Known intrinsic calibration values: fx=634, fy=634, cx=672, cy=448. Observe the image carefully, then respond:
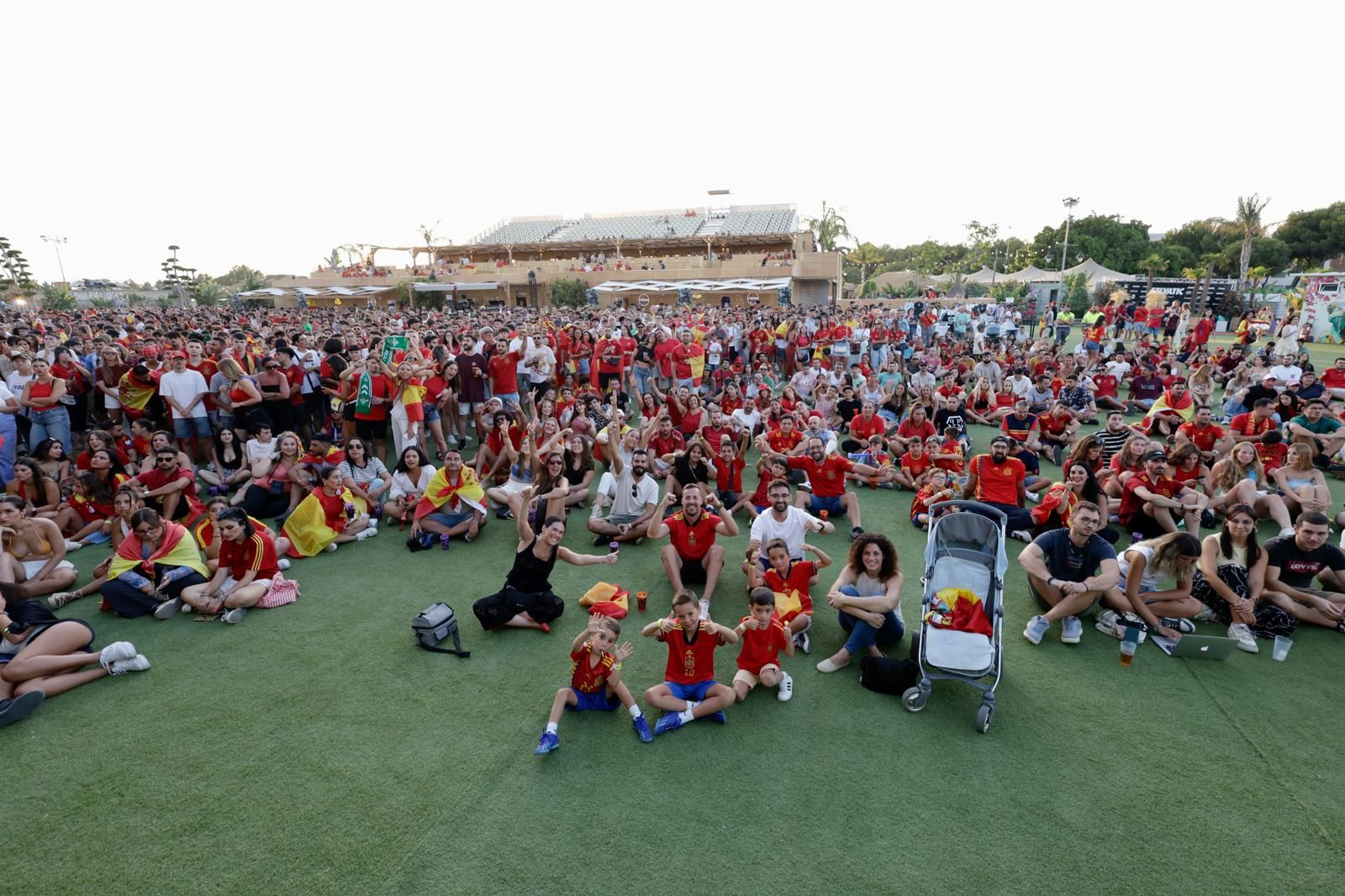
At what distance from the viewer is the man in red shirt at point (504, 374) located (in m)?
9.98

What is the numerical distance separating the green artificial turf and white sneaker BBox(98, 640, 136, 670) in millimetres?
195

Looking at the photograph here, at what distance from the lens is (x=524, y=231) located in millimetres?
62812

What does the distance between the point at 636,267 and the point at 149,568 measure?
1584 inches

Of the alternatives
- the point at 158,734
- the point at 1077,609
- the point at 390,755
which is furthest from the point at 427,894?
the point at 1077,609

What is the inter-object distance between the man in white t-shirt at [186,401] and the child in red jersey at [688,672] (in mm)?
7319

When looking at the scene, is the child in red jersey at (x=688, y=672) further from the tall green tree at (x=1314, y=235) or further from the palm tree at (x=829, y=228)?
the tall green tree at (x=1314, y=235)

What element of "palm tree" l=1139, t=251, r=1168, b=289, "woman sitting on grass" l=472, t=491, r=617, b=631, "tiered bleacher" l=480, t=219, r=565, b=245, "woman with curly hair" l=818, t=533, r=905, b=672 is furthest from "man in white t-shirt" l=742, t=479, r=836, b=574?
"tiered bleacher" l=480, t=219, r=565, b=245

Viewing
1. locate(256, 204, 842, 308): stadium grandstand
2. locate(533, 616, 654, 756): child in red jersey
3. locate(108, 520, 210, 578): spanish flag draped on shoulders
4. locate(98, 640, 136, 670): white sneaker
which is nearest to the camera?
locate(533, 616, 654, 756): child in red jersey

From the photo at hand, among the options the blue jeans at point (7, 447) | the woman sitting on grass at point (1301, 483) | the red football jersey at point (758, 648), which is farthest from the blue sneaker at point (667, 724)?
the blue jeans at point (7, 447)

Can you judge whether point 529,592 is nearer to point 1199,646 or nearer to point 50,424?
point 1199,646

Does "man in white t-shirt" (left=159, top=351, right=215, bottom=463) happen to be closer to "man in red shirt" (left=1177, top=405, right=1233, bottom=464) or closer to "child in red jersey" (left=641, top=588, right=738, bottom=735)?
"child in red jersey" (left=641, top=588, right=738, bottom=735)

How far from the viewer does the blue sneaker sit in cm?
409

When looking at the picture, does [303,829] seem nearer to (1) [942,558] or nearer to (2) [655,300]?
(1) [942,558]

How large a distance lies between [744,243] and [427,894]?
51.7 metres
